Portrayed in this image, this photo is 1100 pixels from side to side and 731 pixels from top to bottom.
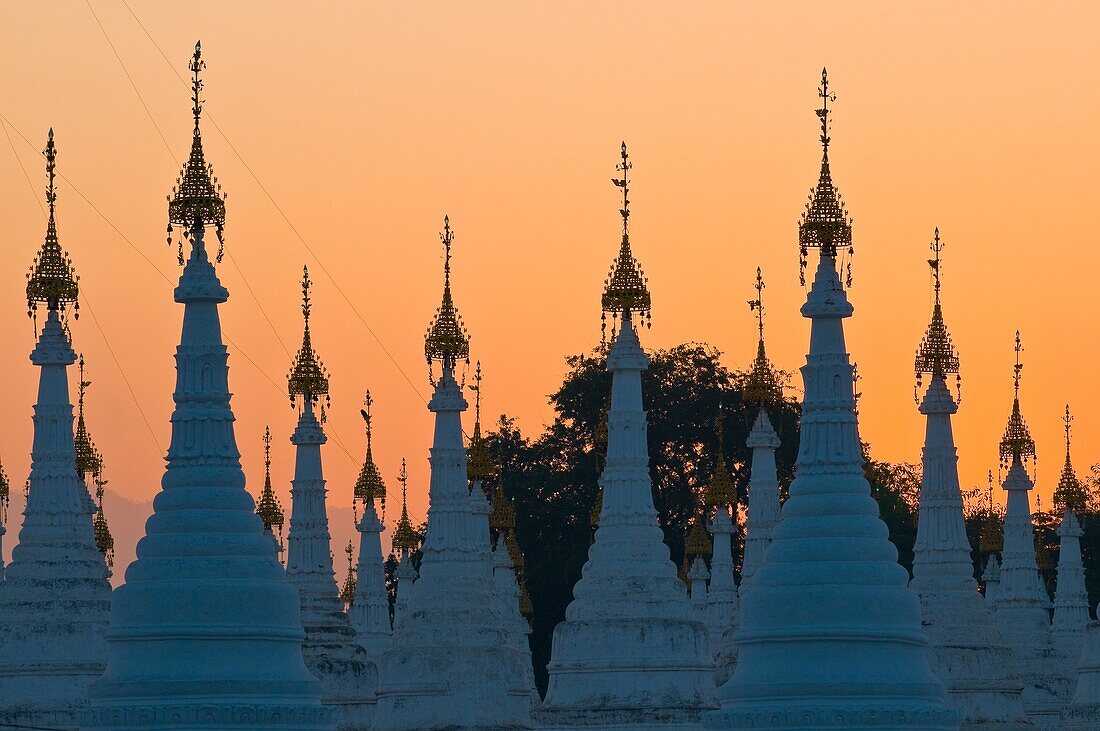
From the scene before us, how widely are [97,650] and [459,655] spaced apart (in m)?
8.54

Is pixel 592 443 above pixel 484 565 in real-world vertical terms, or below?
above

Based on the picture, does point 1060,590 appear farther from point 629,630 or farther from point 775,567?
point 775,567

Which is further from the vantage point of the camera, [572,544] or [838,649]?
[572,544]

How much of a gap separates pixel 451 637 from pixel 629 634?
367 centimetres

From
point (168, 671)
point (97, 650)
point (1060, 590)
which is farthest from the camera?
point (1060, 590)

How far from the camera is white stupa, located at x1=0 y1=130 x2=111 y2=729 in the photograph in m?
68.8

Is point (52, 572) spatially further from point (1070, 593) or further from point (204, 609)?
point (1070, 593)

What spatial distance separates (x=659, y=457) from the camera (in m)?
118

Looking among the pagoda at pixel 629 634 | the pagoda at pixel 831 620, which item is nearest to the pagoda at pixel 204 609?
the pagoda at pixel 831 620

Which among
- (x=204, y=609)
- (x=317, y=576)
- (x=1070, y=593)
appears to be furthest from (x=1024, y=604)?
(x=204, y=609)

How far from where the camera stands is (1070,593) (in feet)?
287

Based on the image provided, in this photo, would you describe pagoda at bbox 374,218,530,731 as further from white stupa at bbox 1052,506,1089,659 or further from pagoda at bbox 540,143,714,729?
white stupa at bbox 1052,506,1089,659

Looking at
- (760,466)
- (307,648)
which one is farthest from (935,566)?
(307,648)

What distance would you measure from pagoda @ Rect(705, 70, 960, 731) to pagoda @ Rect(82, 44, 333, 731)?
288 inches
